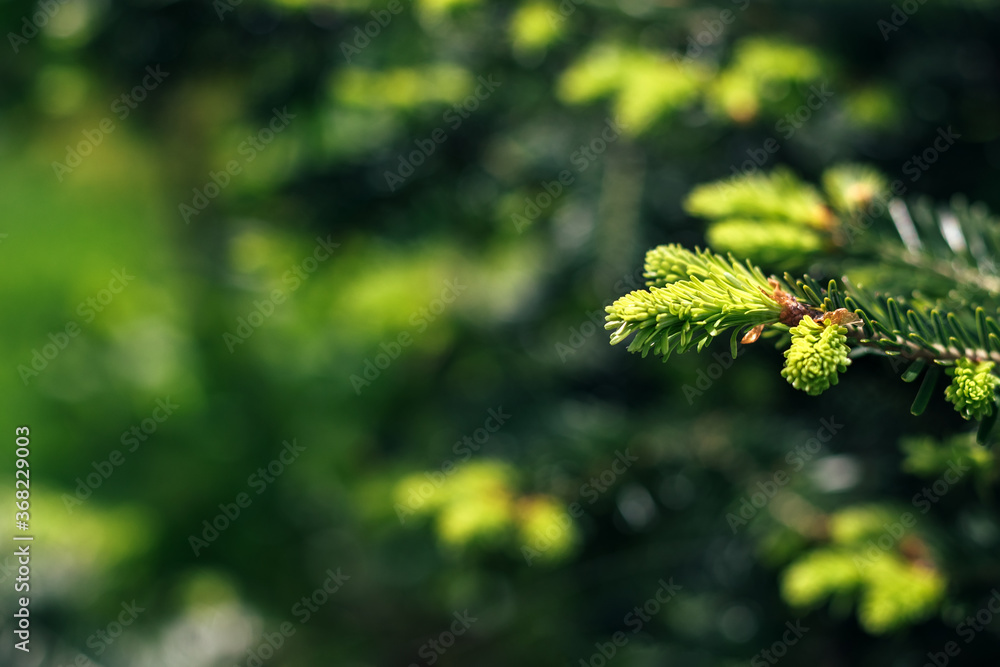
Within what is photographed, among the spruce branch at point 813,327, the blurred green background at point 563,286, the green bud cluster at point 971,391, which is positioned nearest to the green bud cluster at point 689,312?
the spruce branch at point 813,327

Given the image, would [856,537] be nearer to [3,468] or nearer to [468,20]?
[468,20]

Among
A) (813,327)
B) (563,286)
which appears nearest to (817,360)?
(813,327)

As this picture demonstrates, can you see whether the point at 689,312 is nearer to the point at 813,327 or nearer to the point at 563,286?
the point at 813,327

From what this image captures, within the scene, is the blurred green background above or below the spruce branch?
below

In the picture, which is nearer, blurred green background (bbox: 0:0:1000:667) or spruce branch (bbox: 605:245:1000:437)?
spruce branch (bbox: 605:245:1000:437)

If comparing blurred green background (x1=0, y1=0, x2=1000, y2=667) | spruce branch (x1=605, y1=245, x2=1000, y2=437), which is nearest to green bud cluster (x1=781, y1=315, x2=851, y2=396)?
spruce branch (x1=605, y1=245, x2=1000, y2=437)

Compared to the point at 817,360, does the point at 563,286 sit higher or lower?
lower

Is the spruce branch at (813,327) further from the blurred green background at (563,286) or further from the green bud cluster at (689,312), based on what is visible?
the blurred green background at (563,286)

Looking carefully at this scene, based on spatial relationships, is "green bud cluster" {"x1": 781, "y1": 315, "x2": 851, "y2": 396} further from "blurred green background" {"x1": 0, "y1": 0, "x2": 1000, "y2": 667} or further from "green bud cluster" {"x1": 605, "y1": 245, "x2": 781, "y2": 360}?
"blurred green background" {"x1": 0, "y1": 0, "x2": 1000, "y2": 667}
